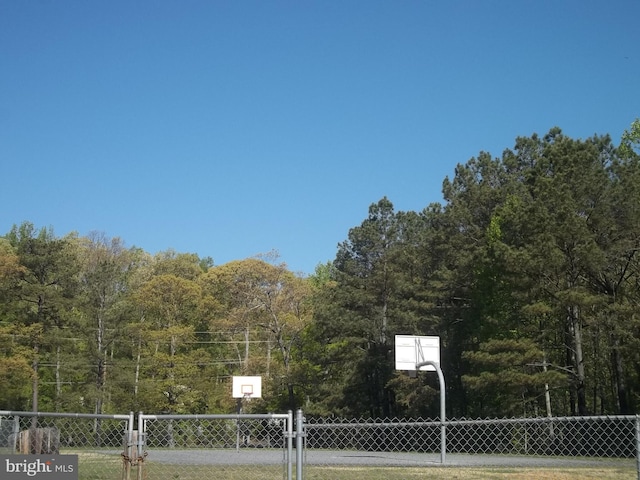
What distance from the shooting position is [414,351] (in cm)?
2058

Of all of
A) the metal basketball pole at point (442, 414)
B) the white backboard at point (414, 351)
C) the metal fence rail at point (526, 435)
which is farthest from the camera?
the white backboard at point (414, 351)

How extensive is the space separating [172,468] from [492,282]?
89.5 feet

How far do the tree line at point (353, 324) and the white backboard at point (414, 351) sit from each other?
37.1 ft

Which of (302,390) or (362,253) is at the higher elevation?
(362,253)

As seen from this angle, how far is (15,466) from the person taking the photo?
6.68 meters

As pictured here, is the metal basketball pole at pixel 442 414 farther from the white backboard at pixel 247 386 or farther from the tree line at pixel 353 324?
the white backboard at pixel 247 386

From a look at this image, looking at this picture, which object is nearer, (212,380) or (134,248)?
(212,380)

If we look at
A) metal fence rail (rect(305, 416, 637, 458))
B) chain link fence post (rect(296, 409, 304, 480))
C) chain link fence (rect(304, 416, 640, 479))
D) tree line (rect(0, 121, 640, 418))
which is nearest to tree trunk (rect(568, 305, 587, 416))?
tree line (rect(0, 121, 640, 418))

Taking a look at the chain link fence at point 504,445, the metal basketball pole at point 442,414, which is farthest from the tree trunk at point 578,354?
the metal basketball pole at point 442,414

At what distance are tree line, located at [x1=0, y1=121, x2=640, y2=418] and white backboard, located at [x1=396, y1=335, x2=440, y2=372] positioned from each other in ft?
37.1

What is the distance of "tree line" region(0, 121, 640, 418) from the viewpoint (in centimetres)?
3462

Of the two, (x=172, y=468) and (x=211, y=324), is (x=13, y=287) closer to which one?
(x=211, y=324)

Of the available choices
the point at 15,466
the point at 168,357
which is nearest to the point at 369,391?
the point at 168,357

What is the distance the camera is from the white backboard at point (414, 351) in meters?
20.5
